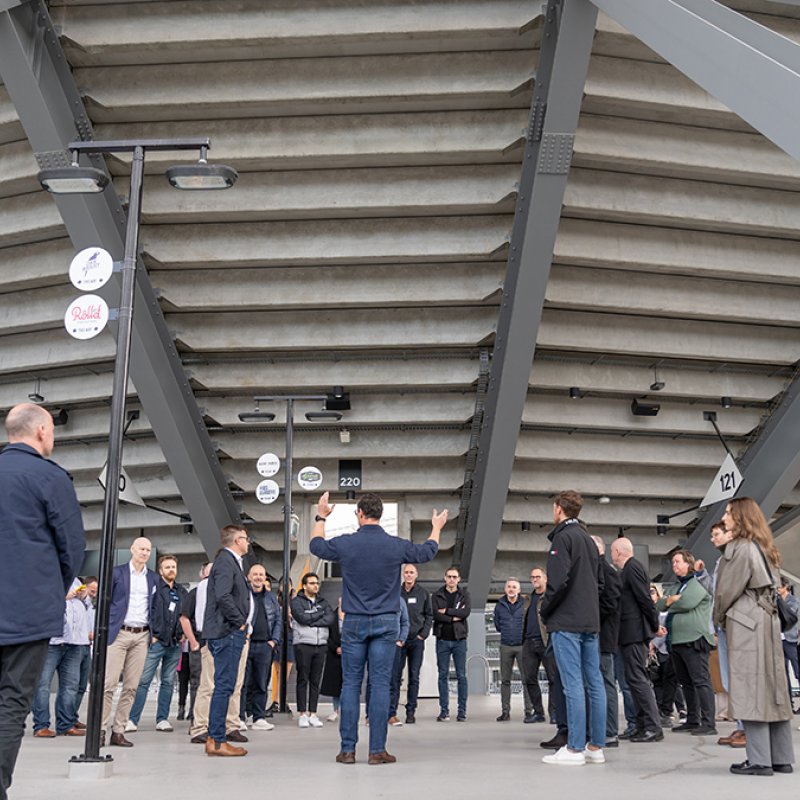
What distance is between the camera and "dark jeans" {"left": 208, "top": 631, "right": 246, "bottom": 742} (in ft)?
20.1

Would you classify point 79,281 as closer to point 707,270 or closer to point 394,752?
point 394,752

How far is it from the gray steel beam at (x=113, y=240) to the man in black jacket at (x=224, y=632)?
5639 millimetres

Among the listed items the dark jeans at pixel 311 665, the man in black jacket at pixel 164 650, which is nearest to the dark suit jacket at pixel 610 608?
the dark jeans at pixel 311 665

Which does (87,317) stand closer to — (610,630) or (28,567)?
(28,567)

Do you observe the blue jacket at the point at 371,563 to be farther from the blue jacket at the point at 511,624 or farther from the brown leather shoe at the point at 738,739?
the blue jacket at the point at 511,624

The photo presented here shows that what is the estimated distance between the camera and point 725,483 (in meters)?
13.2

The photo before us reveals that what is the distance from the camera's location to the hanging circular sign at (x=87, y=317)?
21.0 ft

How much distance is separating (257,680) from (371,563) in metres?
4.15

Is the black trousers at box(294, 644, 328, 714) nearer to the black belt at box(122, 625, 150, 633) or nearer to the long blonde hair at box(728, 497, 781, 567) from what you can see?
the black belt at box(122, 625, 150, 633)

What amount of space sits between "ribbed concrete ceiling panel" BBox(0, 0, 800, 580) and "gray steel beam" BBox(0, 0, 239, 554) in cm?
36

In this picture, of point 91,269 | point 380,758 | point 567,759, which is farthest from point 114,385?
point 567,759

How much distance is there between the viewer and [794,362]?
12961 mm

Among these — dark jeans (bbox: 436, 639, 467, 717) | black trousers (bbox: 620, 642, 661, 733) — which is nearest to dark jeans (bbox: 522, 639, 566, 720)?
dark jeans (bbox: 436, 639, 467, 717)

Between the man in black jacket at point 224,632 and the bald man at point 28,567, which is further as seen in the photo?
the man in black jacket at point 224,632
